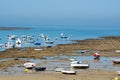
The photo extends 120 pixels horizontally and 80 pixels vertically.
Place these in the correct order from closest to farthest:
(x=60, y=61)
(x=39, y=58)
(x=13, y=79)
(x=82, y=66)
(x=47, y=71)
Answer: (x=13, y=79)
(x=47, y=71)
(x=82, y=66)
(x=60, y=61)
(x=39, y=58)

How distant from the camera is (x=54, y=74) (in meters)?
31.4

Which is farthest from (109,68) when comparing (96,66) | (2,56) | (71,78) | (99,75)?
(2,56)

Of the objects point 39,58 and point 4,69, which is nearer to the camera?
point 4,69

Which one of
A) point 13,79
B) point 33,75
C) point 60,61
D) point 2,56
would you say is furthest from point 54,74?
point 2,56

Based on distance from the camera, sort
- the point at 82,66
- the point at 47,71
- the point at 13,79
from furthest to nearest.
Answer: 1. the point at 82,66
2. the point at 47,71
3. the point at 13,79

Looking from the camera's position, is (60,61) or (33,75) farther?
(60,61)

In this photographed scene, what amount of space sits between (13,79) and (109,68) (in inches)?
442

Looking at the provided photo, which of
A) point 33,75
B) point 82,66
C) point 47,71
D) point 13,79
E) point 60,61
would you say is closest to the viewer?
point 13,79

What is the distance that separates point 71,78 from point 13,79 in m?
4.40

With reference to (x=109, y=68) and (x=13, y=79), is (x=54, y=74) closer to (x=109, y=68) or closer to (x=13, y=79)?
(x=13, y=79)

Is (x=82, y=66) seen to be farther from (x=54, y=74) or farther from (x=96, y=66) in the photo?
(x=54, y=74)

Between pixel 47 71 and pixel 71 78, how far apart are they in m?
4.55

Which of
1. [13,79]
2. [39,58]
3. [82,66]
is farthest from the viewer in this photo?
[39,58]

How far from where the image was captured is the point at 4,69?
113ft
